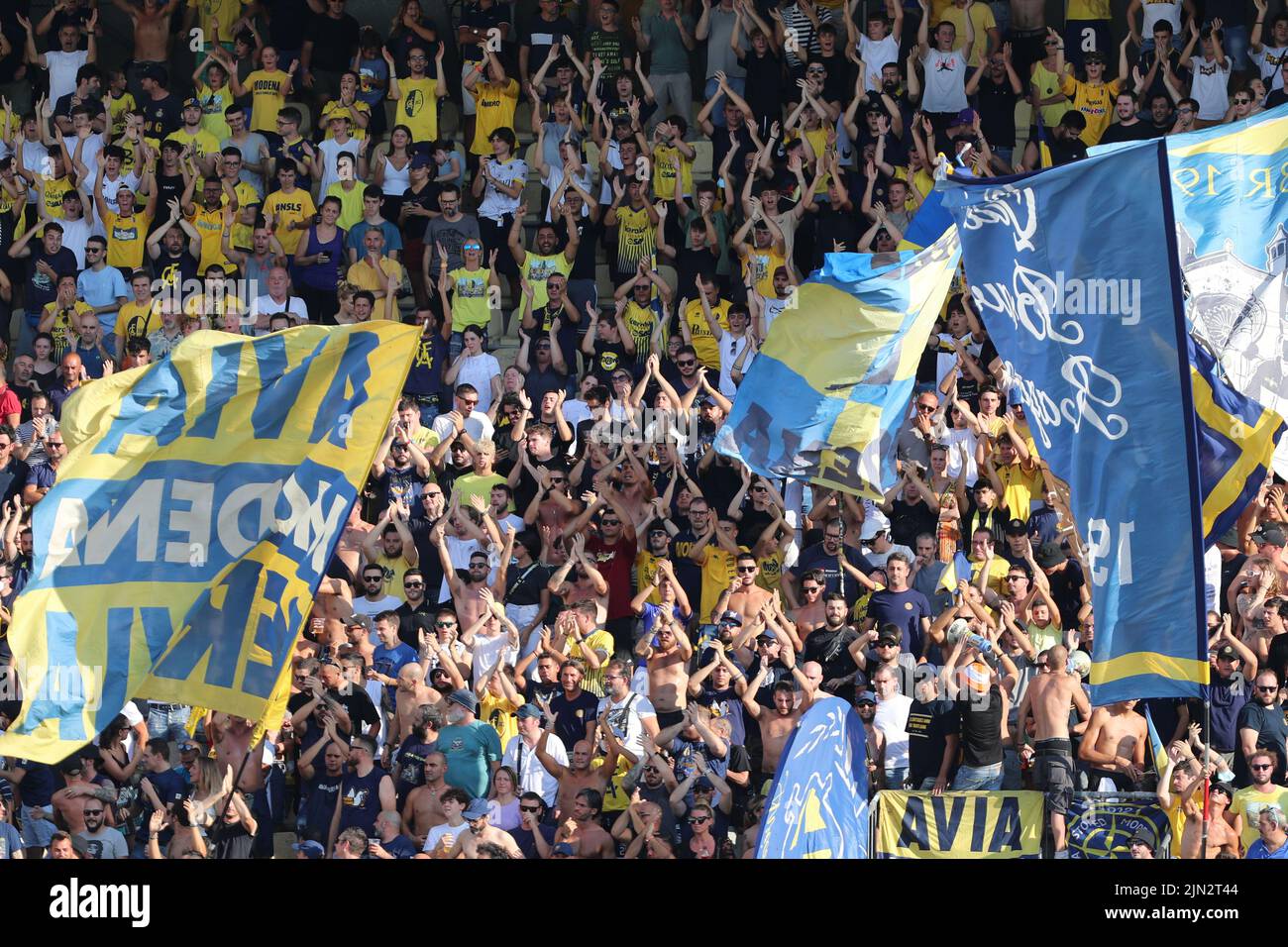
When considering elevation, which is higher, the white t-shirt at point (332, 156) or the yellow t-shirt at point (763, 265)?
the white t-shirt at point (332, 156)

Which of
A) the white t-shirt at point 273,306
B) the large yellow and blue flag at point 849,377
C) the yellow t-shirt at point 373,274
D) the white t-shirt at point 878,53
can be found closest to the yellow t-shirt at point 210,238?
the white t-shirt at point 273,306

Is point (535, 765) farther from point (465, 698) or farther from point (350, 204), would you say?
point (350, 204)

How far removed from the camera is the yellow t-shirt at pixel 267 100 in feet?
70.3

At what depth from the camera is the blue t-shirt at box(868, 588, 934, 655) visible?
15609 millimetres

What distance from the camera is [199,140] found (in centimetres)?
2094

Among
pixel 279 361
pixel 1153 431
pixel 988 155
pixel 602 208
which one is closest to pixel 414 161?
pixel 602 208

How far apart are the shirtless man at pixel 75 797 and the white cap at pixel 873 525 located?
18.0ft

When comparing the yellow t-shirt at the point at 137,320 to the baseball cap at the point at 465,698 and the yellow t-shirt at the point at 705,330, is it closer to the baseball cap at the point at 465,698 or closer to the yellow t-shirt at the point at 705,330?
the yellow t-shirt at the point at 705,330

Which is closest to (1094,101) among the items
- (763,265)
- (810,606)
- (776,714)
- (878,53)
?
(878,53)

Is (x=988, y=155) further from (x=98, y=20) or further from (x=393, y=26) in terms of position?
(x=98, y=20)

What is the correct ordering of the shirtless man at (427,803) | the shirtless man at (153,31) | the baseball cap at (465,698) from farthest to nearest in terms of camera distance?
the shirtless man at (153,31), the baseball cap at (465,698), the shirtless man at (427,803)

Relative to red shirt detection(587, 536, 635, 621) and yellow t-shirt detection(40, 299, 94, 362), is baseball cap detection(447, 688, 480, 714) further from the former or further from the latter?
yellow t-shirt detection(40, 299, 94, 362)

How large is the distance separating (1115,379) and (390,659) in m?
5.91

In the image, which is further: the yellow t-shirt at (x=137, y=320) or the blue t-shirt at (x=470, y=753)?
the yellow t-shirt at (x=137, y=320)
